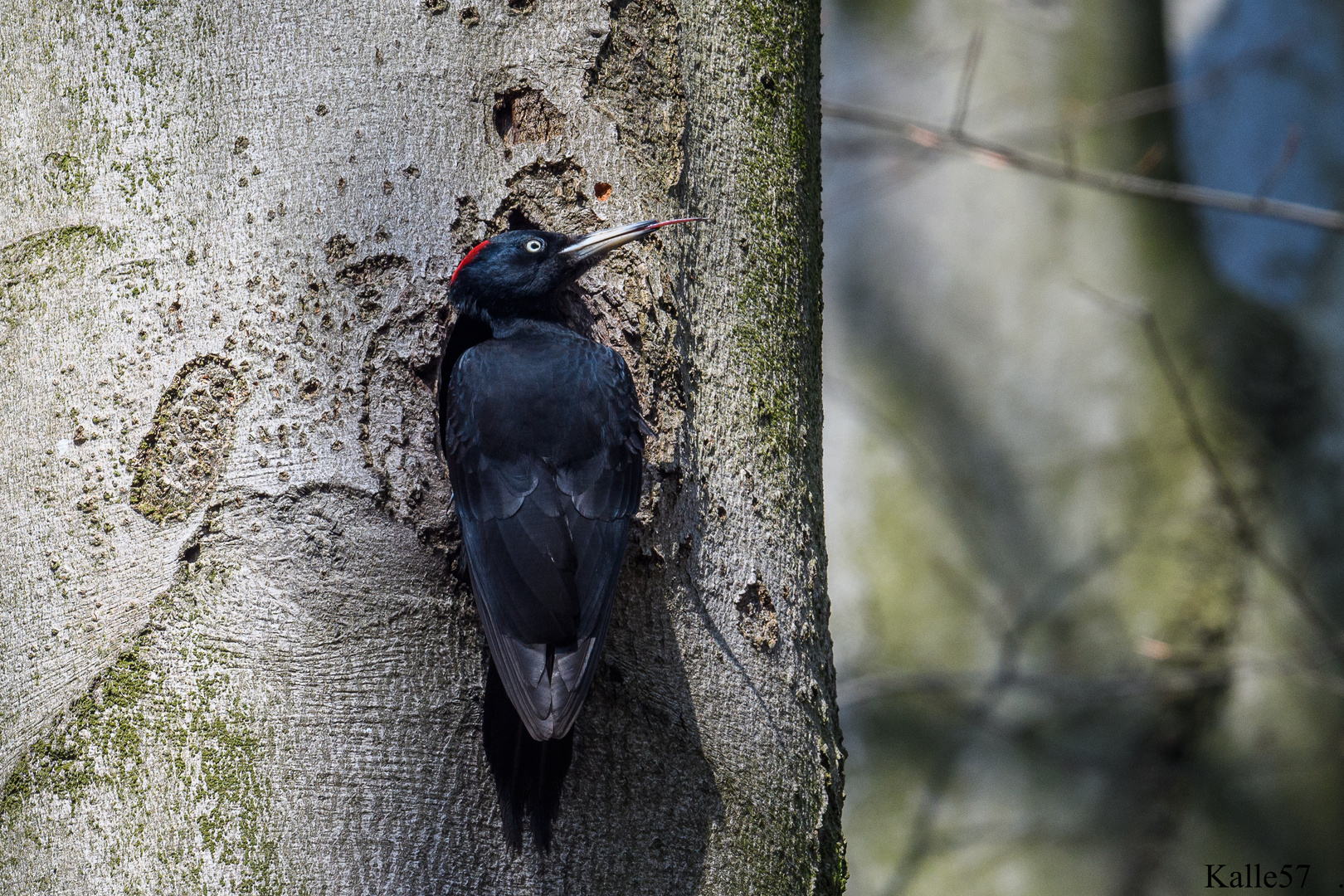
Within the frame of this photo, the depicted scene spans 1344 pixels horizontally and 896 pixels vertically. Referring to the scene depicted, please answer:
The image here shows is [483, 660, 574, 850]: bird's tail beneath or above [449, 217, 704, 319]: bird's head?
beneath

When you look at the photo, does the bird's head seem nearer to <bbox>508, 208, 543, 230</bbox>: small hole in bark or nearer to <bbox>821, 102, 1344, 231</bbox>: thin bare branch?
<bbox>508, 208, 543, 230</bbox>: small hole in bark

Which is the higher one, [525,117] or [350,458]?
[525,117]

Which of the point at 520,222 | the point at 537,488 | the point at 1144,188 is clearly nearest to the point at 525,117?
the point at 520,222

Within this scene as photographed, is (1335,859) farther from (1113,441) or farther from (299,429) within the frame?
(299,429)

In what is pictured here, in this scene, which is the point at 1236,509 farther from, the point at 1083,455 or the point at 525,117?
the point at 525,117

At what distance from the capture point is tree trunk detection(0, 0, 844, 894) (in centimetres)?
153

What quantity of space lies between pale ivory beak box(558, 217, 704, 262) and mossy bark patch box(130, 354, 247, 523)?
0.58m

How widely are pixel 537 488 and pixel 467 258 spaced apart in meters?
0.41

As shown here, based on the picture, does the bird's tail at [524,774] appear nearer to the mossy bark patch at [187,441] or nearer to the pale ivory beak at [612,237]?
the mossy bark patch at [187,441]

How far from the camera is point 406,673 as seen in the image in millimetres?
1584

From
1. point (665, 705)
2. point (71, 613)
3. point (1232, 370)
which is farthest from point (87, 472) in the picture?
point (1232, 370)

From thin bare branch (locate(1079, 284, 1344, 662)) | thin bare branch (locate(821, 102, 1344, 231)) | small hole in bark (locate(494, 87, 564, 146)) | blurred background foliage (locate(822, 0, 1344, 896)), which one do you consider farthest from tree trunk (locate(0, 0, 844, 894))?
blurred background foliage (locate(822, 0, 1344, 896))

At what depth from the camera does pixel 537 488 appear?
1.98 meters

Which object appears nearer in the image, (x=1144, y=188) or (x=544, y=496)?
(x=544, y=496)
